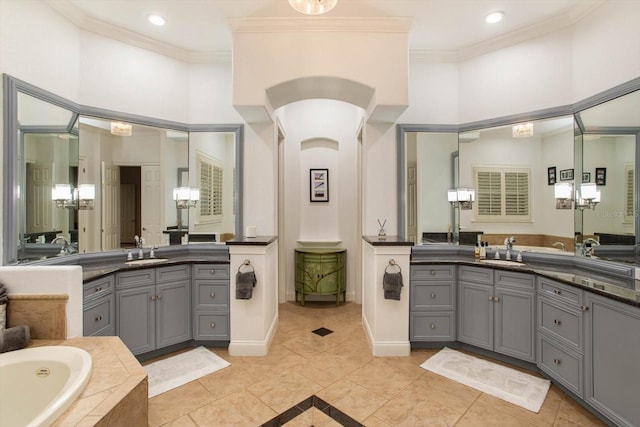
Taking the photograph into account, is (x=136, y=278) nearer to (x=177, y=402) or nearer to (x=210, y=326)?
(x=210, y=326)

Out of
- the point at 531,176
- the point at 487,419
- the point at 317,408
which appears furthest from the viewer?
the point at 531,176

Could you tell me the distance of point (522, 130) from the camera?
3.10 meters

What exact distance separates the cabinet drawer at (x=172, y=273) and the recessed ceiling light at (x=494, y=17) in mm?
3825

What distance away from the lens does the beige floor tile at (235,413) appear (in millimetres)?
1979

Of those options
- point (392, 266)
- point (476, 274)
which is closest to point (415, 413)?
point (392, 266)

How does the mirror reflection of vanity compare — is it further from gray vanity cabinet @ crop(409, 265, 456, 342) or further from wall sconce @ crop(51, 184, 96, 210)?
wall sconce @ crop(51, 184, 96, 210)

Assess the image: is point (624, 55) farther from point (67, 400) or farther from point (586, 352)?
point (67, 400)

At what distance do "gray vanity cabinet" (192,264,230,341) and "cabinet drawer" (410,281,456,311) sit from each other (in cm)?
190

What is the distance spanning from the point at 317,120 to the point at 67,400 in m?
4.15

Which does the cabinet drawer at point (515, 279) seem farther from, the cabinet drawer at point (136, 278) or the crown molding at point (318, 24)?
the cabinet drawer at point (136, 278)

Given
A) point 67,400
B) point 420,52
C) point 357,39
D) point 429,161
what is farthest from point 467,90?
point 67,400

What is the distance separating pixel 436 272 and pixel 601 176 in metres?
1.62

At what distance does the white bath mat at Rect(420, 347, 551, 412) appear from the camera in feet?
7.32

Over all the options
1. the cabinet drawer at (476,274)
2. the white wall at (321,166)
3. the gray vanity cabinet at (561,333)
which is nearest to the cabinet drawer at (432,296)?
the cabinet drawer at (476,274)
